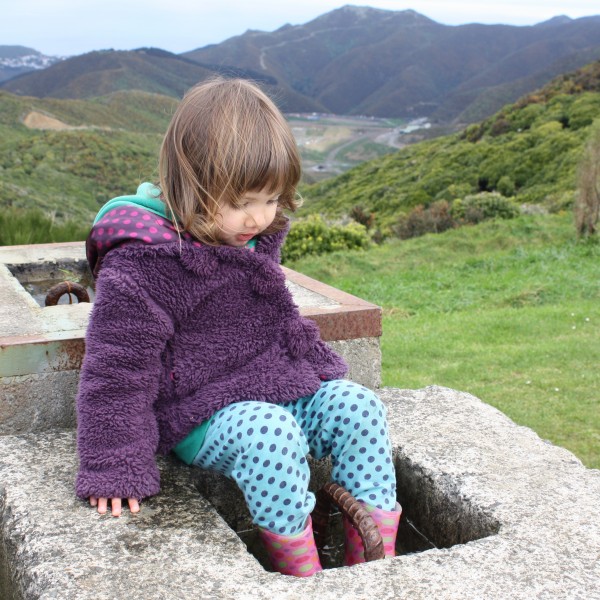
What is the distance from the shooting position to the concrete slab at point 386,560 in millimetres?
1435

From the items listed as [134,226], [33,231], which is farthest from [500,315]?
[134,226]

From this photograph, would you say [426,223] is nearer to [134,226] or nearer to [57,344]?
[57,344]

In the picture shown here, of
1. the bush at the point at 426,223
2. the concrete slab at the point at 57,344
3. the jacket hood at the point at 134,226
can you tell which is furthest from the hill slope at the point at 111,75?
the jacket hood at the point at 134,226

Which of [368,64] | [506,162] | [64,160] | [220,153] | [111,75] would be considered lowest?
[64,160]

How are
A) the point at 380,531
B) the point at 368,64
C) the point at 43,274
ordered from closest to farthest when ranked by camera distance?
the point at 380,531 → the point at 43,274 → the point at 368,64

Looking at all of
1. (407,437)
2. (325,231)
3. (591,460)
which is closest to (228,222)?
(407,437)

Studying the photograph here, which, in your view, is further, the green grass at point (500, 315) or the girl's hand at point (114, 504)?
the green grass at point (500, 315)

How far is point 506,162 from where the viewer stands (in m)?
21.3

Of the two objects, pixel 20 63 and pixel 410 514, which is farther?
pixel 20 63

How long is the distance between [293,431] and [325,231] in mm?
9122

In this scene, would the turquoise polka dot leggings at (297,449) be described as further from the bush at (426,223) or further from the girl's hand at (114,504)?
the bush at (426,223)

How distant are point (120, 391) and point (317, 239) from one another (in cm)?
885

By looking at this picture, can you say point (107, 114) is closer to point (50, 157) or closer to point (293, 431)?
point (50, 157)

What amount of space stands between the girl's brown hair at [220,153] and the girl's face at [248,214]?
0.02m
